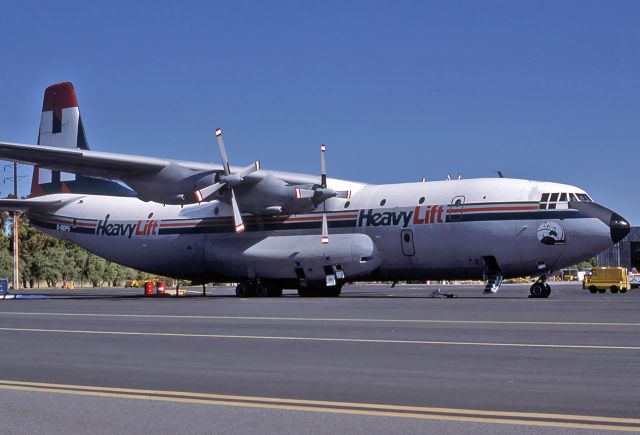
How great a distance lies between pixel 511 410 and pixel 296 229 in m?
30.4

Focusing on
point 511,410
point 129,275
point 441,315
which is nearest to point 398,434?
point 511,410

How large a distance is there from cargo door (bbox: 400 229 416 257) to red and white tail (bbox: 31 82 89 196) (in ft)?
65.1

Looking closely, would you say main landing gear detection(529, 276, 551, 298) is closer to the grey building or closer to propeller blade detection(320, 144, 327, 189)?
propeller blade detection(320, 144, 327, 189)

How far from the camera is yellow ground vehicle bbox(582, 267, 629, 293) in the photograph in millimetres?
54875

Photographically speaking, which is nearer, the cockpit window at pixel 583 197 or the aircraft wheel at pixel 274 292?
the cockpit window at pixel 583 197

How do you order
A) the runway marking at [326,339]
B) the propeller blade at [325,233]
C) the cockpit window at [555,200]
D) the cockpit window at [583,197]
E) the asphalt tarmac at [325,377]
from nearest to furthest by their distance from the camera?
the asphalt tarmac at [325,377] → the runway marking at [326,339] → the cockpit window at [555,200] → the cockpit window at [583,197] → the propeller blade at [325,233]

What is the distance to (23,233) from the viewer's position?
100 meters

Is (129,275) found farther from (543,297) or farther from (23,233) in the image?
(543,297)

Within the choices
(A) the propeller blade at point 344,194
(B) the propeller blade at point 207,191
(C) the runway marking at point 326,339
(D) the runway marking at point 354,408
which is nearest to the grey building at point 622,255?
(A) the propeller blade at point 344,194

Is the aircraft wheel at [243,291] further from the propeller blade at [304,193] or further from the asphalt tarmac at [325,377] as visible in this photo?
the asphalt tarmac at [325,377]

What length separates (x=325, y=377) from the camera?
10266 mm

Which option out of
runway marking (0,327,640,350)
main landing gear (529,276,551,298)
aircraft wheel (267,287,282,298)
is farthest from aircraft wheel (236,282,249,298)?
runway marking (0,327,640,350)

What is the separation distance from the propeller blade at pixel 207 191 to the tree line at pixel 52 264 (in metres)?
59.5

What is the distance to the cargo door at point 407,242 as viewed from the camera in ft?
114
